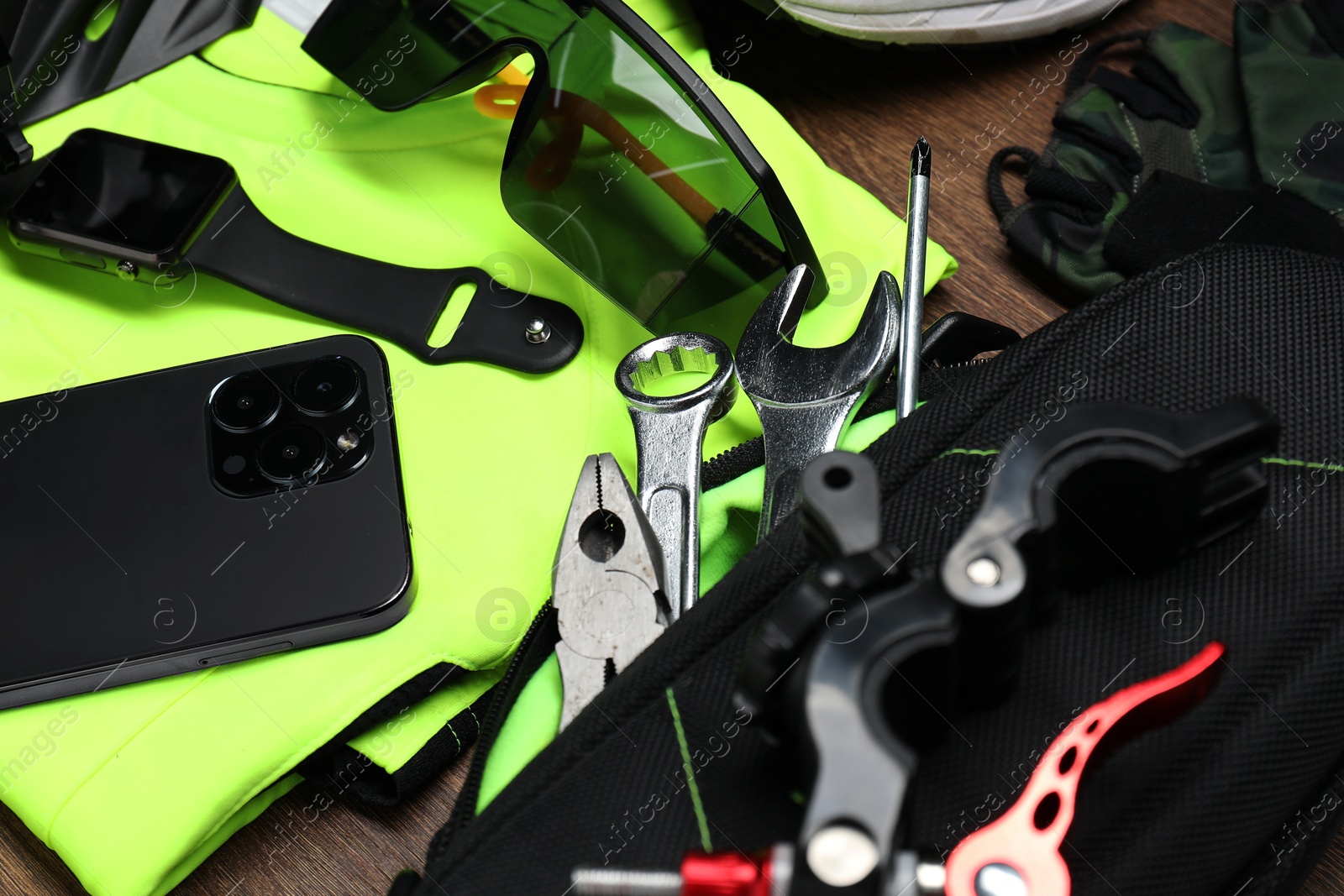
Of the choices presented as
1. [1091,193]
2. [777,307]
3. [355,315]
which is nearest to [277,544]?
[355,315]

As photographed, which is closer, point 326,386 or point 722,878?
point 722,878

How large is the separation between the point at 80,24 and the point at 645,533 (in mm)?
531

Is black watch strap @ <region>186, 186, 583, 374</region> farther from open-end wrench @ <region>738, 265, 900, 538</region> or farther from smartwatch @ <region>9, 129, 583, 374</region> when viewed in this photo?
open-end wrench @ <region>738, 265, 900, 538</region>

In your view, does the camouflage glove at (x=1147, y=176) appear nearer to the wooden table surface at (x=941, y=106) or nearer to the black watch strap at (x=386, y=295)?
the wooden table surface at (x=941, y=106)

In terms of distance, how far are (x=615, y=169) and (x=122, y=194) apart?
300 millimetres

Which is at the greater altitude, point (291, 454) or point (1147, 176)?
point (1147, 176)

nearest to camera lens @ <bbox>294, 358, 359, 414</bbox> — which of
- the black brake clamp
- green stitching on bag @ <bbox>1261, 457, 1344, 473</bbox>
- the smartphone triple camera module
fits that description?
the smartphone triple camera module

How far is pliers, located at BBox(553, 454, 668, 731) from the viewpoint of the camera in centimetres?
44

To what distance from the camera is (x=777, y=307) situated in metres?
0.54

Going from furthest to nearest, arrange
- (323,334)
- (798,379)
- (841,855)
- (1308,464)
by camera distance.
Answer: (323,334)
(798,379)
(1308,464)
(841,855)

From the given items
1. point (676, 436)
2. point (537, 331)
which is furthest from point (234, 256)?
point (676, 436)

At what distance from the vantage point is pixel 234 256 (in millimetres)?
622

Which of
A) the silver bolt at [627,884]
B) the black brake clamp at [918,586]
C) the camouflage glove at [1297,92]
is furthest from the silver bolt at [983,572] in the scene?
the camouflage glove at [1297,92]

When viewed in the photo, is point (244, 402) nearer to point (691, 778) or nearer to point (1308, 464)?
point (691, 778)
